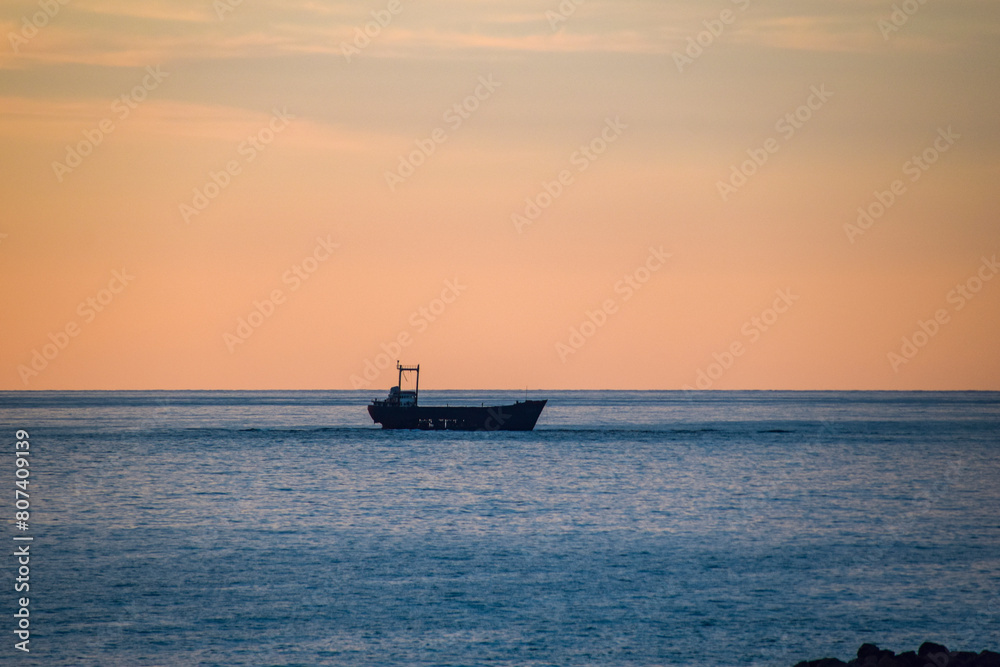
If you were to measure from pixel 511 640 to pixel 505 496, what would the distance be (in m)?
35.2

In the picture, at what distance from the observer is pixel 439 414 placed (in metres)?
130

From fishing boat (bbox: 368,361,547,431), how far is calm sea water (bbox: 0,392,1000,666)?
40057mm

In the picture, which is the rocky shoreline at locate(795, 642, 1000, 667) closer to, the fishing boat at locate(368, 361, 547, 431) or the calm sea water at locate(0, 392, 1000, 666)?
the calm sea water at locate(0, 392, 1000, 666)

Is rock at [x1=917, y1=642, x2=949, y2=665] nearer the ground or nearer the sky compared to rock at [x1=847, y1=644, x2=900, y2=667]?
nearer the sky

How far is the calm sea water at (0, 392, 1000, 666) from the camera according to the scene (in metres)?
29.8

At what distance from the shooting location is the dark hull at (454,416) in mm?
128250

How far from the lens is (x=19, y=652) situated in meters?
28.4

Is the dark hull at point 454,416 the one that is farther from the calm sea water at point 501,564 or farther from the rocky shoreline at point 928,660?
the rocky shoreline at point 928,660

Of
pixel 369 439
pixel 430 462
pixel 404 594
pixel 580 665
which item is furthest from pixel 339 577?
pixel 369 439

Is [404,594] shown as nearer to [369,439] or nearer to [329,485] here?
[329,485]

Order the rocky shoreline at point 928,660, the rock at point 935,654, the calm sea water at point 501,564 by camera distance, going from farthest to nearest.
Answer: the calm sea water at point 501,564, the rock at point 935,654, the rocky shoreline at point 928,660

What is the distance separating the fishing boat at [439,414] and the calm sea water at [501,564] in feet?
131

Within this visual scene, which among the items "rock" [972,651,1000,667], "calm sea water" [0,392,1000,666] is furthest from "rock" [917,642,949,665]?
"calm sea water" [0,392,1000,666]

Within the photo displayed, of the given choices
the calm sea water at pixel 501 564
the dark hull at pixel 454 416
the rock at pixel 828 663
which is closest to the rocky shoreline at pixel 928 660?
the rock at pixel 828 663
